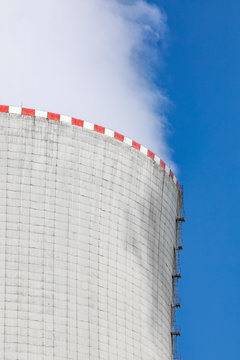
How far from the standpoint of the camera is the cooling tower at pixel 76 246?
32125mm

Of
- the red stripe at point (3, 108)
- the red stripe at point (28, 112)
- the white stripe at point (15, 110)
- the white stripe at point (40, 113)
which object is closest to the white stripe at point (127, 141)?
the white stripe at point (40, 113)

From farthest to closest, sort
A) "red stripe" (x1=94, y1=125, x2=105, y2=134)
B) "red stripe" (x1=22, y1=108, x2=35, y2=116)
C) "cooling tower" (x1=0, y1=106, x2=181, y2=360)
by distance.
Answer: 1. "red stripe" (x1=94, y1=125, x2=105, y2=134)
2. "red stripe" (x1=22, y1=108, x2=35, y2=116)
3. "cooling tower" (x1=0, y1=106, x2=181, y2=360)

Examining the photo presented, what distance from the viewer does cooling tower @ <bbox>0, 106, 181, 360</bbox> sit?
32.1 meters

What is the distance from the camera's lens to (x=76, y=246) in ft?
109

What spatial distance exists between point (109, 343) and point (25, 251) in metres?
3.80

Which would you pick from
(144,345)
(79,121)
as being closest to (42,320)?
(144,345)

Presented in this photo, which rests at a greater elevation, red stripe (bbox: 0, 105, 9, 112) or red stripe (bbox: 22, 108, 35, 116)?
red stripe (bbox: 22, 108, 35, 116)

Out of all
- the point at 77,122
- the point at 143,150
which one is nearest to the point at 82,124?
the point at 77,122

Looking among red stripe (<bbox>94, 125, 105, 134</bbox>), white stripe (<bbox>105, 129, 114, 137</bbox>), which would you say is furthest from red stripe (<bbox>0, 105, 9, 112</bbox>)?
white stripe (<bbox>105, 129, 114, 137</bbox>)

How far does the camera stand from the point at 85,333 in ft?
106

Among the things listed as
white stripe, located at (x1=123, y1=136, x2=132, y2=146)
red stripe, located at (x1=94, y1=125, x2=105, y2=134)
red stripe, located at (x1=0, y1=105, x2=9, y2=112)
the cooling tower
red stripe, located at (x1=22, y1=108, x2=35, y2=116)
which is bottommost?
the cooling tower

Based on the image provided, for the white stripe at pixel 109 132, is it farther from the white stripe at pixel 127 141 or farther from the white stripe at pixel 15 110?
the white stripe at pixel 15 110

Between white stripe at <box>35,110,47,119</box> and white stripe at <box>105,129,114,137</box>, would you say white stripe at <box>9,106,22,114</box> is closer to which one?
white stripe at <box>35,110,47,119</box>

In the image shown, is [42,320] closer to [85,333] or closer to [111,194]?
[85,333]
